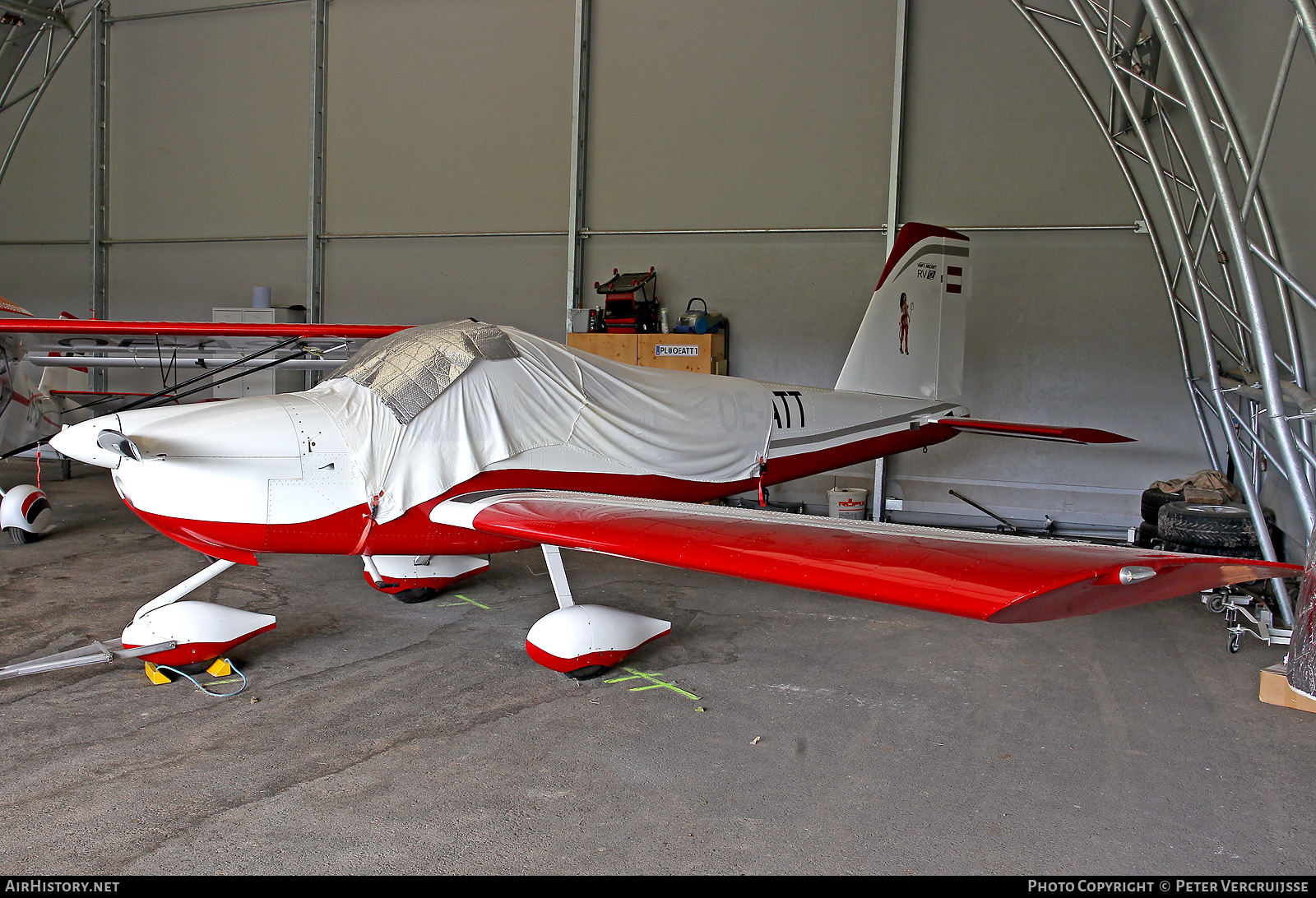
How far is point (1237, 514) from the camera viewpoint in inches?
207

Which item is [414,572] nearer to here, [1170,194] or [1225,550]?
[1225,550]

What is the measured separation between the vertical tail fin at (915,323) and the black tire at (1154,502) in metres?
1.71

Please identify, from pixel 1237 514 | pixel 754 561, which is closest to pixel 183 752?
pixel 754 561

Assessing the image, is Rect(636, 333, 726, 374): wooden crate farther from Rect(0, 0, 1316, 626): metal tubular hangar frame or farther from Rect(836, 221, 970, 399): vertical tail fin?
Rect(836, 221, 970, 399): vertical tail fin

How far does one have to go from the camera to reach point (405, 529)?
4.06 metres

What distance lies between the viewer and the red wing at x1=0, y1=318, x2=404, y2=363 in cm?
595

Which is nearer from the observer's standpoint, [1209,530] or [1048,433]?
[1209,530]

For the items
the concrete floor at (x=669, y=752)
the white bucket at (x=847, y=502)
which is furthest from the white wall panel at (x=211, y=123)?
the concrete floor at (x=669, y=752)

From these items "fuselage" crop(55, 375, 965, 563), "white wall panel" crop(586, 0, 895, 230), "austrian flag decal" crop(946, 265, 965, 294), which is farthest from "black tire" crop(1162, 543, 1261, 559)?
"white wall panel" crop(586, 0, 895, 230)

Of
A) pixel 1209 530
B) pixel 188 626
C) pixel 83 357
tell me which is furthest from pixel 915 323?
pixel 83 357

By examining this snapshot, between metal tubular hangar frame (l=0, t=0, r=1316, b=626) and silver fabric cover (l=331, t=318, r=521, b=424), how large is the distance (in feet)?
11.7

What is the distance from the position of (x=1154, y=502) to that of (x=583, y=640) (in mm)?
4910

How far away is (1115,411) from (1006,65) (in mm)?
3503

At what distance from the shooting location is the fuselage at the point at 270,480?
361 centimetres
